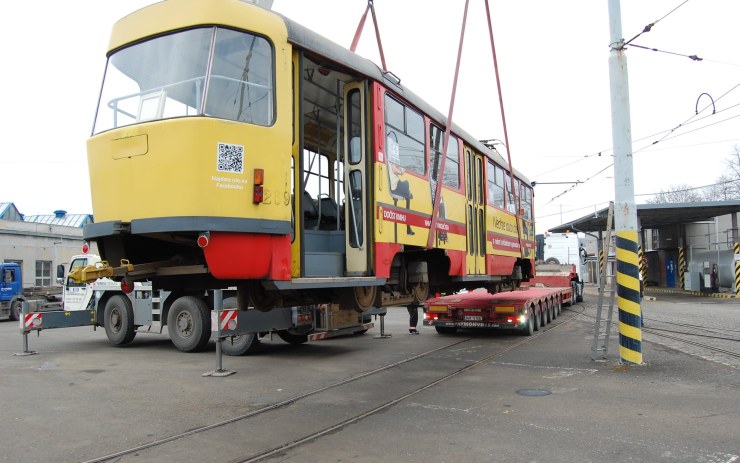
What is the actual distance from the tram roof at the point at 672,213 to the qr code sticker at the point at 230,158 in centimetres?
2381

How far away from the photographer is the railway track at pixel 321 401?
486 cm

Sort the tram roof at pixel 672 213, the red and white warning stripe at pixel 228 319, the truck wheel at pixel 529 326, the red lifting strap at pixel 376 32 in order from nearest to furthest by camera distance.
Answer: the red lifting strap at pixel 376 32 < the red and white warning stripe at pixel 228 319 < the truck wheel at pixel 529 326 < the tram roof at pixel 672 213

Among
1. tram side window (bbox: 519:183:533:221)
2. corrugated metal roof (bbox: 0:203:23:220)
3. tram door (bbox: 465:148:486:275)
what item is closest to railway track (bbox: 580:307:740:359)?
tram side window (bbox: 519:183:533:221)

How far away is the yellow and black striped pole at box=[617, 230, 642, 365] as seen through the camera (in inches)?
352

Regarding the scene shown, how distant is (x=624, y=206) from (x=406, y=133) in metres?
4.30

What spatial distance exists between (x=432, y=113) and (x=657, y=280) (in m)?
41.5

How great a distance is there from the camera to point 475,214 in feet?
32.4

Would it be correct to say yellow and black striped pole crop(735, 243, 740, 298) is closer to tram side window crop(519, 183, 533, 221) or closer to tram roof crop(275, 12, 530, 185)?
tram side window crop(519, 183, 533, 221)

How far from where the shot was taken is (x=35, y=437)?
5.36 meters

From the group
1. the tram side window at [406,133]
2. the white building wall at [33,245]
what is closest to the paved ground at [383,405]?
the tram side window at [406,133]

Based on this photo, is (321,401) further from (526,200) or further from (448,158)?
(526,200)

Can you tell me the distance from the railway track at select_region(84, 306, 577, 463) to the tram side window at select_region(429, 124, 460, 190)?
9.88 feet

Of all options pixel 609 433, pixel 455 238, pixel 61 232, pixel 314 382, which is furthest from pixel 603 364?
pixel 61 232

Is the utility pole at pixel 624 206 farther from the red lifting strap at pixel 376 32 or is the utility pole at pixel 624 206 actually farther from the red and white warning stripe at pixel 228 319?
the red and white warning stripe at pixel 228 319
